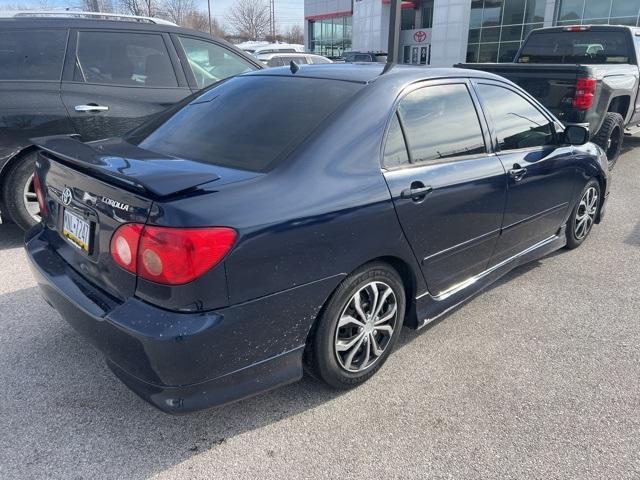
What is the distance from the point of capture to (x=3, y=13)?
4.77 m

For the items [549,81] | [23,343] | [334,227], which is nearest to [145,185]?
[334,227]

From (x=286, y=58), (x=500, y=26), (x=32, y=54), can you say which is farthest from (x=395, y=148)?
(x=500, y=26)

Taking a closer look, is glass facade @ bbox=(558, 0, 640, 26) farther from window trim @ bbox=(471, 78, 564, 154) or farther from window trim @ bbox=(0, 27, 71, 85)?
window trim @ bbox=(0, 27, 71, 85)

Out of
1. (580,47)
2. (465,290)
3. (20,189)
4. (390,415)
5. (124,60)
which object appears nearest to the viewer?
(390,415)

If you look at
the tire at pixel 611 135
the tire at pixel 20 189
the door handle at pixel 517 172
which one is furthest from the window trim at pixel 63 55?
the tire at pixel 611 135

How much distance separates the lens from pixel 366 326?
8.52 feet

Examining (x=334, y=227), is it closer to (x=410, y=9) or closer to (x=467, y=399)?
(x=467, y=399)

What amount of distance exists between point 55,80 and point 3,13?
1.02 m

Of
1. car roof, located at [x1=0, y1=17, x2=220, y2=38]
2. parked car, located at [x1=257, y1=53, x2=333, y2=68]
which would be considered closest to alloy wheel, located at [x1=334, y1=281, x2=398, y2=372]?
car roof, located at [x1=0, y1=17, x2=220, y2=38]

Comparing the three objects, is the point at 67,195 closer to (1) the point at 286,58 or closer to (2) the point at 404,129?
(2) the point at 404,129

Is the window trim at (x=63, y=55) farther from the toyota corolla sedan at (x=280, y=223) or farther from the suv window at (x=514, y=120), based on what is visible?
the suv window at (x=514, y=120)

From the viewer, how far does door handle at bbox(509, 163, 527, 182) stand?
327 centimetres

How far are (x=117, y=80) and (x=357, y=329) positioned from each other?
3.60m

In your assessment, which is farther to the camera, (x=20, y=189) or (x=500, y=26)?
(x=500, y=26)
